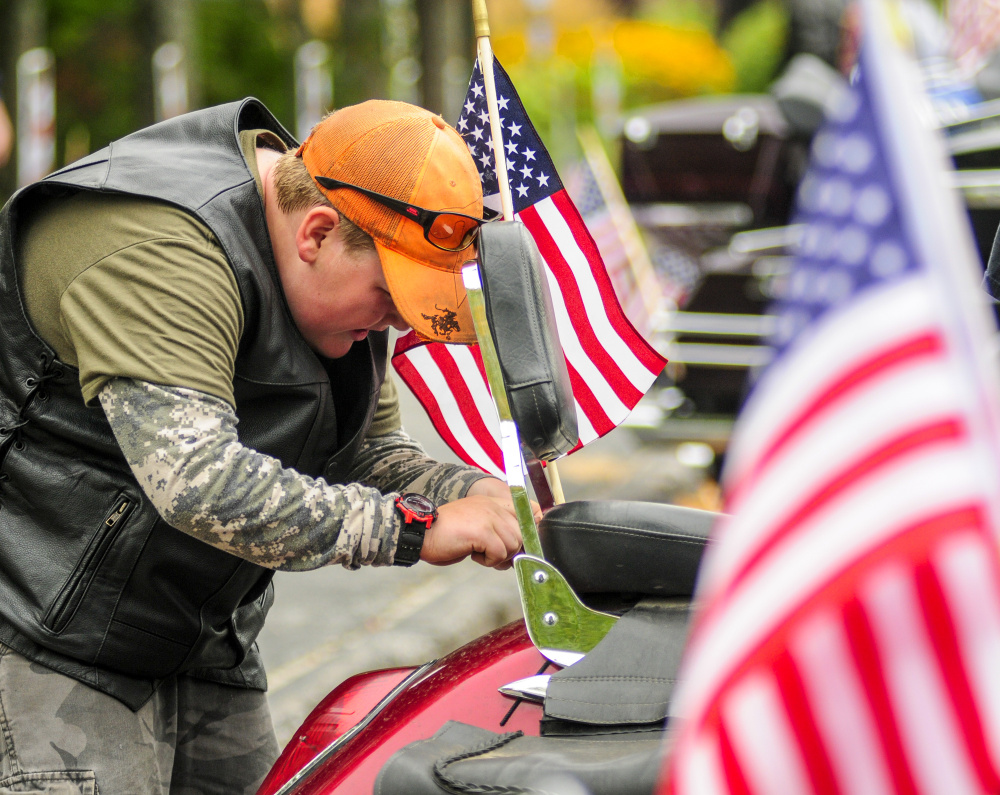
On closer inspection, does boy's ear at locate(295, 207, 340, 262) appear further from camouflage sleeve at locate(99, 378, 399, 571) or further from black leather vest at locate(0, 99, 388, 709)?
camouflage sleeve at locate(99, 378, 399, 571)

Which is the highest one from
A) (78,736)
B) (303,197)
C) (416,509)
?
(303,197)

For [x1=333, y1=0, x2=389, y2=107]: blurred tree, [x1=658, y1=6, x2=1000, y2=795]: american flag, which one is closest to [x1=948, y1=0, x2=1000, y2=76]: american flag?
[x1=658, y1=6, x2=1000, y2=795]: american flag

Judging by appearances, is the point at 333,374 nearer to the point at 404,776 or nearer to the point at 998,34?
the point at 404,776

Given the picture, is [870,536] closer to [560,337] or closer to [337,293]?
[337,293]

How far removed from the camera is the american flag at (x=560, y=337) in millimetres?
2551

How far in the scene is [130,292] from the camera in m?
1.66

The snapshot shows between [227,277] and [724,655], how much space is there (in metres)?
1.06

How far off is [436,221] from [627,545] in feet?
1.95

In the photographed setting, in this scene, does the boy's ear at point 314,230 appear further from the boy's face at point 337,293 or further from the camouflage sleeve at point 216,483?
the camouflage sleeve at point 216,483

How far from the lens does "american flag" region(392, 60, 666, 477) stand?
2.55 metres

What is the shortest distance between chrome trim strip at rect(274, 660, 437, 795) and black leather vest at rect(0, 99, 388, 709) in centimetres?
34

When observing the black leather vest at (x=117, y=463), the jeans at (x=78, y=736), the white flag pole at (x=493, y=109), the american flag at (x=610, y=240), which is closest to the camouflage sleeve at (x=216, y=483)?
the black leather vest at (x=117, y=463)

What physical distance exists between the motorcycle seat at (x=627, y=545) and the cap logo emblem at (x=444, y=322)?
16.7 inches

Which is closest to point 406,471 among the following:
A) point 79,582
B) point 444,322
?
point 444,322
